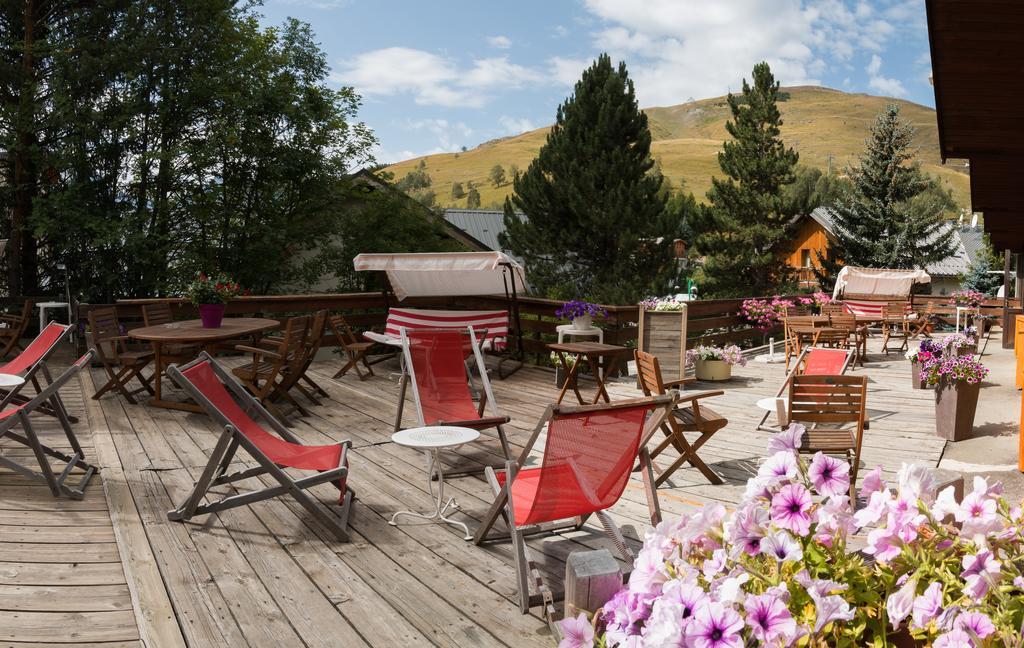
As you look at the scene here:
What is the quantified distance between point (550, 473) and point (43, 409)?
479cm

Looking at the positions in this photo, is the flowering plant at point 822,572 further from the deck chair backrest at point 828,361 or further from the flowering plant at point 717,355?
the flowering plant at point 717,355

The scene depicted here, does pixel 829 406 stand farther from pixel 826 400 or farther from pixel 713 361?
pixel 713 361

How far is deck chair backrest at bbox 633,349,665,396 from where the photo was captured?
16.1 ft

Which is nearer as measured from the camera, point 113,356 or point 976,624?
point 976,624

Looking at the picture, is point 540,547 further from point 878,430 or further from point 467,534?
point 878,430

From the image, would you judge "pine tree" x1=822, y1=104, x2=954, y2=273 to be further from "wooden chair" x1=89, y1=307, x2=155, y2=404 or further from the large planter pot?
"wooden chair" x1=89, y1=307, x2=155, y2=404

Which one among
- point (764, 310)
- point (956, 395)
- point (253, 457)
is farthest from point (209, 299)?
point (764, 310)

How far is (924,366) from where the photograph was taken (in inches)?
257

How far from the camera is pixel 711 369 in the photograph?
29.5 ft

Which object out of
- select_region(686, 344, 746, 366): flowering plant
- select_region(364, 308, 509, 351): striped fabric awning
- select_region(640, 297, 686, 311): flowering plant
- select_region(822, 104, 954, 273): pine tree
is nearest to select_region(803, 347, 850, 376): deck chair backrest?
select_region(640, 297, 686, 311): flowering plant

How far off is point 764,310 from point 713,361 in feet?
11.1

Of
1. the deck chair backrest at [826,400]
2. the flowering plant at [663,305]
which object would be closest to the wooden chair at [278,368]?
the flowering plant at [663,305]

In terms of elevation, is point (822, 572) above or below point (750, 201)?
below

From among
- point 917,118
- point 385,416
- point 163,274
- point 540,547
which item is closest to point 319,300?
point 385,416
